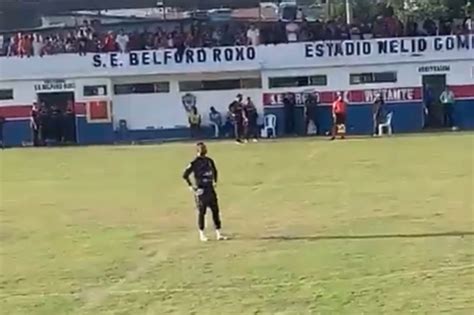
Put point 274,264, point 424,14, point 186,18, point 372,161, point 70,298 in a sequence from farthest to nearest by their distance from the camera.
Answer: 1. point 424,14
2. point 186,18
3. point 372,161
4. point 274,264
5. point 70,298

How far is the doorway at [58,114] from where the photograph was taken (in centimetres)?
4250

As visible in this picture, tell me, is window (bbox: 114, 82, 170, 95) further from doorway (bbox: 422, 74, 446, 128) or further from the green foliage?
the green foliage

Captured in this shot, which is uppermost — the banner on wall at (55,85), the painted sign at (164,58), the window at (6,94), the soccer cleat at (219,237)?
the painted sign at (164,58)

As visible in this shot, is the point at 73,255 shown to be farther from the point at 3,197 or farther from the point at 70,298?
the point at 3,197

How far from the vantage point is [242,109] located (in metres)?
39.1

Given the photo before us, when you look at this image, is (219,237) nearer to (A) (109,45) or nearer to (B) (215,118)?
(B) (215,118)

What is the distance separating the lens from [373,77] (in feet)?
136

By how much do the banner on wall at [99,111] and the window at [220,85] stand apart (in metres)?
2.51

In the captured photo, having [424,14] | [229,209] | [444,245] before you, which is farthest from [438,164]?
[424,14]

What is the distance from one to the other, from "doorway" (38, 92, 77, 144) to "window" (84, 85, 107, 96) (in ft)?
1.73

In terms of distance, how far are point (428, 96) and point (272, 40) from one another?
5.59 metres

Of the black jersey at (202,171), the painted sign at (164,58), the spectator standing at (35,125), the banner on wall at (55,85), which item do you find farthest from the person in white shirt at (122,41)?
the black jersey at (202,171)

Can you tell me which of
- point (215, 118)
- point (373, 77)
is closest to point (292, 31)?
point (373, 77)

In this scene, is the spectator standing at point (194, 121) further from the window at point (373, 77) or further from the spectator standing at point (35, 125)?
the window at point (373, 77)
